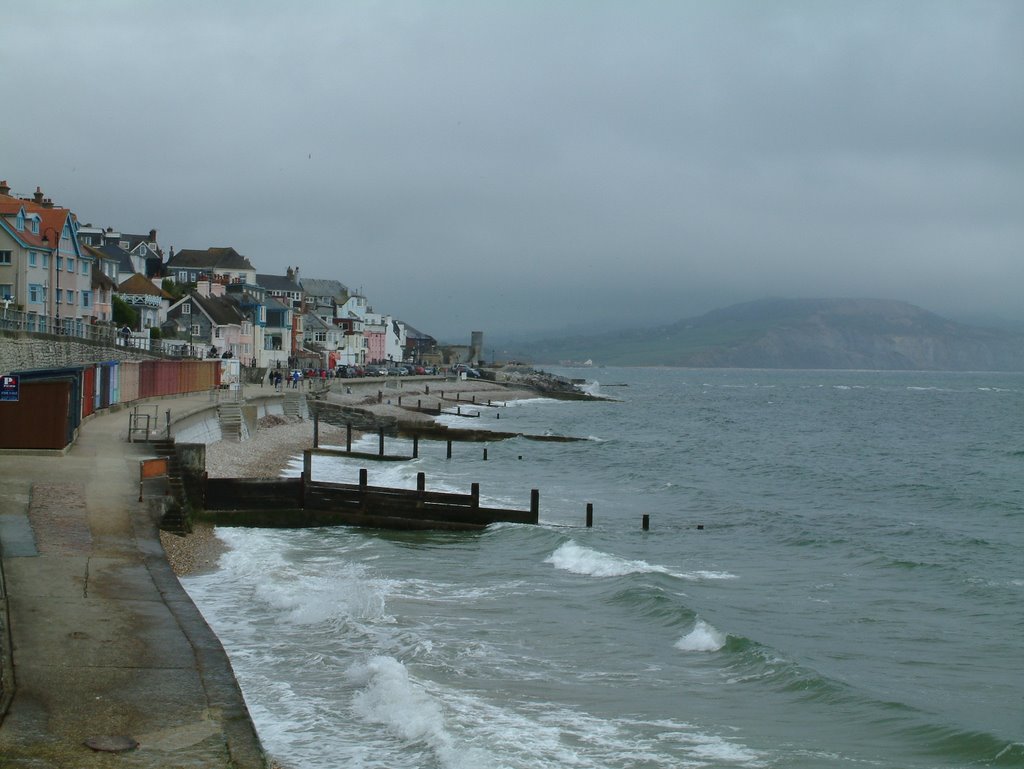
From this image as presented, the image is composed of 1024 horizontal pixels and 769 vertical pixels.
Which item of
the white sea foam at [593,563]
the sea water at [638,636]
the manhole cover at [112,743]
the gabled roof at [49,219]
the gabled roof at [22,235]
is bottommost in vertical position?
the sea water at [638,636]

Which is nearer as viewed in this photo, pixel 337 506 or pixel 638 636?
pixel 638 636

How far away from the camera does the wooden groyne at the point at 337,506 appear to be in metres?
26.0

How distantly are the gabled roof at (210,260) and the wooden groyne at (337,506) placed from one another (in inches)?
3746

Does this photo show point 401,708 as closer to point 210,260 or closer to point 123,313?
point 123,313

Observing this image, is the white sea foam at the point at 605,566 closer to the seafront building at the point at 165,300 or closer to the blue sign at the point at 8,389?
the blue sign at the point at 8,389

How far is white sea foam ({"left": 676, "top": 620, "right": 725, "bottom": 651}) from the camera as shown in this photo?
17188 mm

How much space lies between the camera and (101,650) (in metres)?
12.7

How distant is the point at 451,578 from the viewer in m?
21.7

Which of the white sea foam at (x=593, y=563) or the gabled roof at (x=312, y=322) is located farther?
the gabled roof at (x=312, y=322)

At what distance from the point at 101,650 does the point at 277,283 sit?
120775 millimetres

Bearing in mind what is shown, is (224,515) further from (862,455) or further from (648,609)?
(862,455)

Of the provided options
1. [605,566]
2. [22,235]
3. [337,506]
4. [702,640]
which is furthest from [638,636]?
[22,235]

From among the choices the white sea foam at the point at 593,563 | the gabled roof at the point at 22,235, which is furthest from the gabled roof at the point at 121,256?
the white sea foam at the point at 593,563

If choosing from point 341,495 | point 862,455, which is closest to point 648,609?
point 341,495
